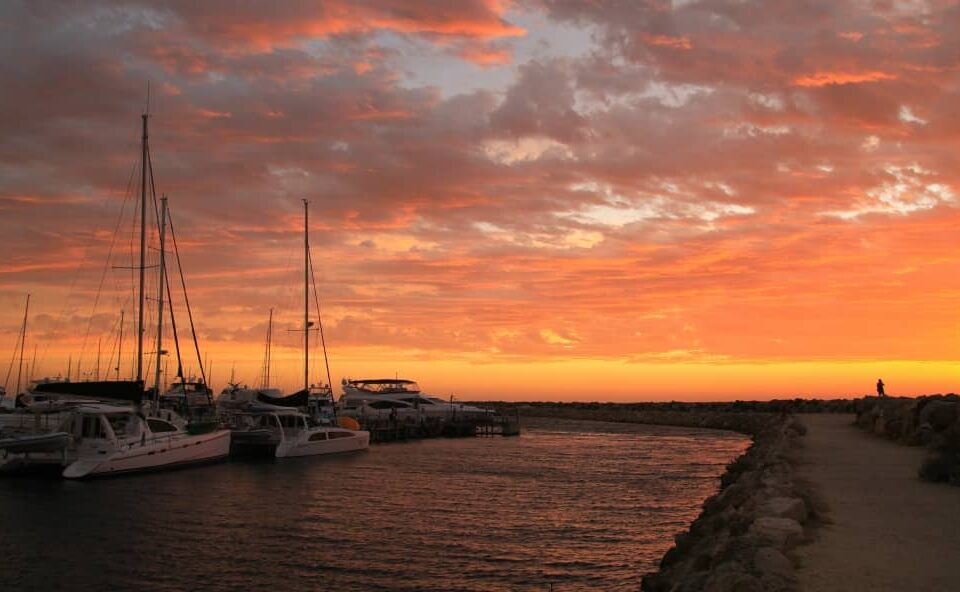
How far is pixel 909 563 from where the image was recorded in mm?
12023

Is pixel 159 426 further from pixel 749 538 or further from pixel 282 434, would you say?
pixel 749 538

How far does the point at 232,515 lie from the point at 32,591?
1010 centimetres

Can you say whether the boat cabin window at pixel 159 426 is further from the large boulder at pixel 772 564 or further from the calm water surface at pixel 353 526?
the large boulder at pixel 772 564

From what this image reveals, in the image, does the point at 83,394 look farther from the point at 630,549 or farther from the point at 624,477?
the point at 630,549

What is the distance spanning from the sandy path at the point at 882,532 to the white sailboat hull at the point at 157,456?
2879 centimetres

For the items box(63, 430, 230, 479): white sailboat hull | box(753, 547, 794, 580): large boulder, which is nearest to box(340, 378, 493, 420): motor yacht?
box(63, 430, 230, 479): white sailboat hull

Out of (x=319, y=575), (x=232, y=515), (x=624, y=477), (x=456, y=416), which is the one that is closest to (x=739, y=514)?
(x=319, y=575)

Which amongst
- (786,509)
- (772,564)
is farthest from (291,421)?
(772,564)

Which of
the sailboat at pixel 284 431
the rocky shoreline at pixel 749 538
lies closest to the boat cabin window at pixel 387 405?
the sailboat at pixel 284 431

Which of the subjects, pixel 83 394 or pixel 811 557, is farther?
pixel 83 394

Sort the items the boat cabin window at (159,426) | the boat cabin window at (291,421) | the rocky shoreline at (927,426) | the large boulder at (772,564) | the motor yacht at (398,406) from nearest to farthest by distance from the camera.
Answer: the large boulder at (772,564), the rocky shoreline at (927,426), the boat cabin window at (159,426), the boat cabin window at (291,421), the motor yacht at (398,406)

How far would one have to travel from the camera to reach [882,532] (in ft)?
46.5

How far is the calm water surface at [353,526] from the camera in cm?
1939

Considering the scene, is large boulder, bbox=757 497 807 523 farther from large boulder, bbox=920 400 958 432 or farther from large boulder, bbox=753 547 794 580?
large boulder, bbox=920 400 958 432
